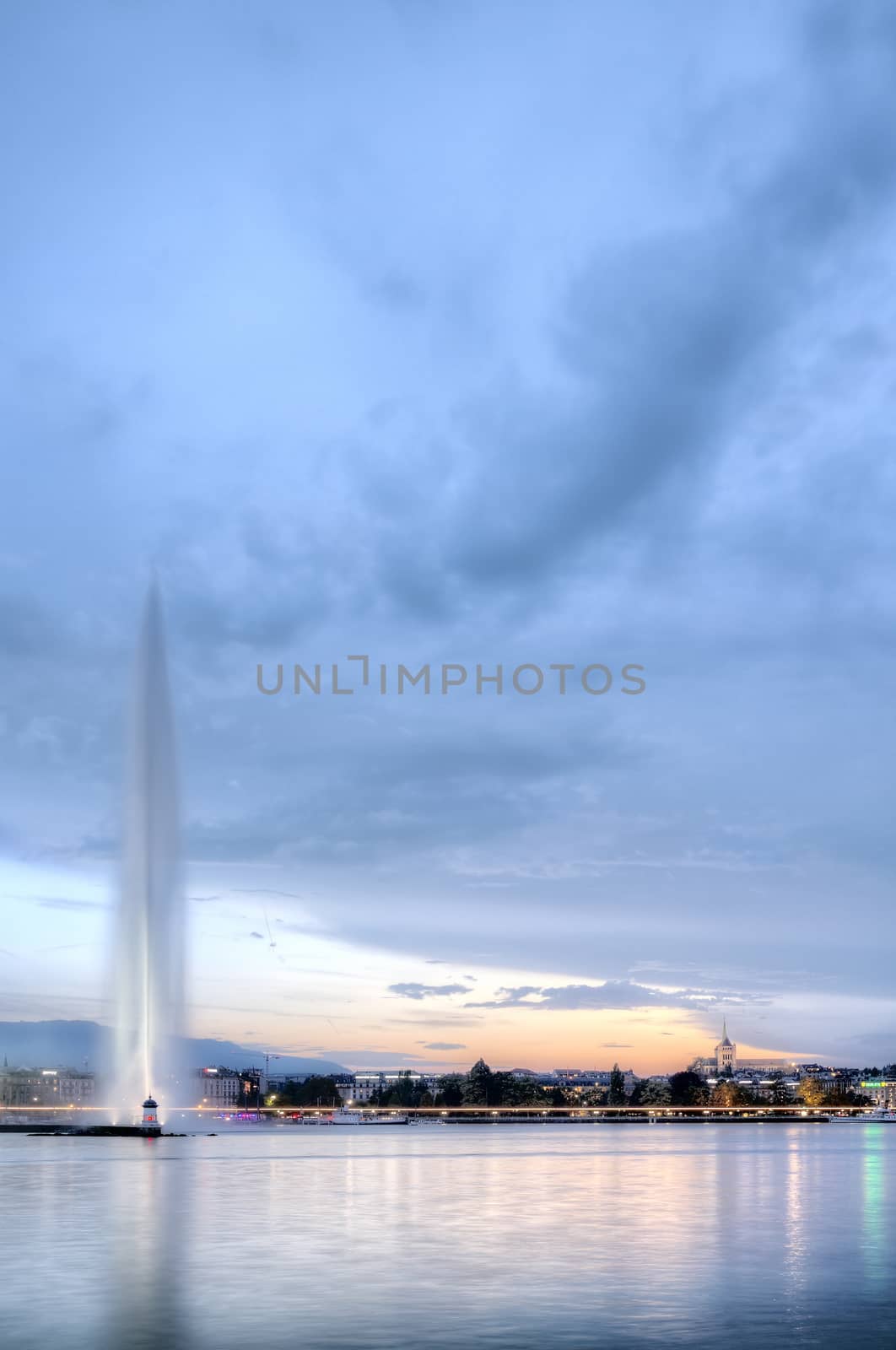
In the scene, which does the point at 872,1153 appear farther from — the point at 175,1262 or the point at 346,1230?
the point at 175,1262

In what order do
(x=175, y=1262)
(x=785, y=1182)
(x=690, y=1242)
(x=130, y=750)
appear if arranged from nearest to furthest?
1. (x=175, y=1262)
2. (x=690, y=1242)
3. (x=785, y=1182)
4. (x=130, y=750)

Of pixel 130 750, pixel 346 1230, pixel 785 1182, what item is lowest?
pixel 785 1182

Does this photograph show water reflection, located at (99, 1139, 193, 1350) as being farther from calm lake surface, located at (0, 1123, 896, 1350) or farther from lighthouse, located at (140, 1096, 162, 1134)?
lighthouse, located at (140, 1096, 162, 1134)

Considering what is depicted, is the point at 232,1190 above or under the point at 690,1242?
under

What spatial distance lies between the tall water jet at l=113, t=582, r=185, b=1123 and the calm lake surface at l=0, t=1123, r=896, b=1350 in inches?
676

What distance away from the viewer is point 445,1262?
1153 inches

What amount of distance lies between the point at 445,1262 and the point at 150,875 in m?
52.0

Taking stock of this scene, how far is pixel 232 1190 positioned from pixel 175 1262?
1036 inches

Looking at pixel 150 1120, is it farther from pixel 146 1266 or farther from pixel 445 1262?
pixel 445 1262

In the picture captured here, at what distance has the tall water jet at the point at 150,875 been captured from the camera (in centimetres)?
7775

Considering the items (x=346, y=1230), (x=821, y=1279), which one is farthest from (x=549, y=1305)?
(x=346, y=1230)

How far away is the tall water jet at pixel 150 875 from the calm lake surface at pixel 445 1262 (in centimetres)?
1717

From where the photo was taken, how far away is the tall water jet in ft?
255

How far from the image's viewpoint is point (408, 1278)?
2673cm
